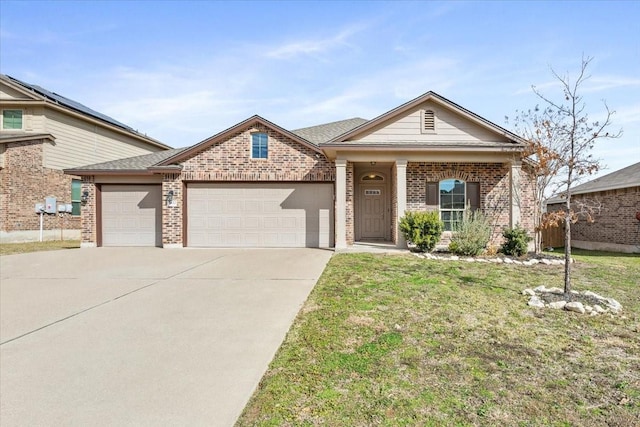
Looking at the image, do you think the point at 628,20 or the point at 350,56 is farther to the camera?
the point at 350,56

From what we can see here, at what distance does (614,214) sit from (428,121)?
9119 mm

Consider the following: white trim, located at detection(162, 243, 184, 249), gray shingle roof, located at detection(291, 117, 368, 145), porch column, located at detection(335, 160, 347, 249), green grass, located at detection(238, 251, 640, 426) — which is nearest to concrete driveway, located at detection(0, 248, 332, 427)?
green grass, located at detection(238, 251, 640, 426)

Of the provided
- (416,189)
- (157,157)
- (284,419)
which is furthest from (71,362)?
(157,157)

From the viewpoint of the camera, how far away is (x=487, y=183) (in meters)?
11.6

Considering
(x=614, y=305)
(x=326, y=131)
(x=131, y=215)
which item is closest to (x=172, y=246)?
(x=131, y=215)

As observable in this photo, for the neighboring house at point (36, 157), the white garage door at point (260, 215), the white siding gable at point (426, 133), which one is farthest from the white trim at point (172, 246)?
the neighboring house at point (36, 157)

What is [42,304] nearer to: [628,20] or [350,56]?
[350,56]

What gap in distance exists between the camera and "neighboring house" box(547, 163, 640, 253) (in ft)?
42.1

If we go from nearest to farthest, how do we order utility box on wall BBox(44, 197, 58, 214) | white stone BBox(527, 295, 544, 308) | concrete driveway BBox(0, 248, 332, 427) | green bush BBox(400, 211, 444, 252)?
concrete driveway BBox(0, 248, 332, 427), white stone BBox(527, 295, 544, 308), green bush BBox(400, 211, 444, 252), utility box on wall BBox(44, 197, 58, 214)

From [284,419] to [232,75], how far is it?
39.5 ft

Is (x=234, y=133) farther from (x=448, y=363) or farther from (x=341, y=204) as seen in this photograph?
(x=448, y=363)

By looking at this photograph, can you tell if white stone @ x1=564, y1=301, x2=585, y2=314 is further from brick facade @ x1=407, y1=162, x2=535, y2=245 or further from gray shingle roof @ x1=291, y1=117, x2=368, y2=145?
gray shingle roof @ x1=291, y1=117, x2=368, y2=145

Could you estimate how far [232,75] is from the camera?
40.1 feet

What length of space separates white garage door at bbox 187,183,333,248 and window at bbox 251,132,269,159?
1.02 m
